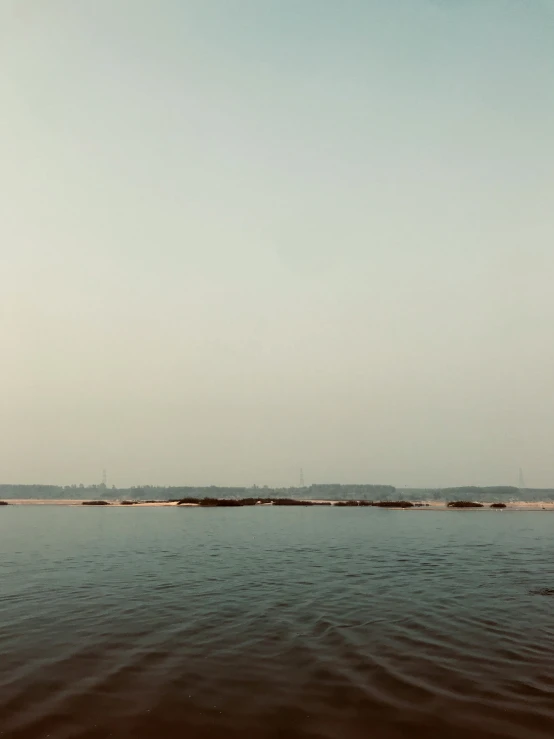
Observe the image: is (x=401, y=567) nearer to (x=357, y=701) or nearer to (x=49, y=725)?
(x=357, y=701)

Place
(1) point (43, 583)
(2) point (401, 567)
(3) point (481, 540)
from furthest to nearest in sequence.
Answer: (3) point (481, 540) → (2) point (401, 567) → (1) point (43, 583)

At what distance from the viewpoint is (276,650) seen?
11.9 meters

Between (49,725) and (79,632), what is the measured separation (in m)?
6.52

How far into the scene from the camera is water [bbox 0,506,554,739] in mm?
8172

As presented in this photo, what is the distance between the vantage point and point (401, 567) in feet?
85.3

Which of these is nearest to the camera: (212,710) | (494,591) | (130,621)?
(212,710)

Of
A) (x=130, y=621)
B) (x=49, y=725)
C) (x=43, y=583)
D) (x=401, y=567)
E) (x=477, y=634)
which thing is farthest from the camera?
(x=401, y=567)

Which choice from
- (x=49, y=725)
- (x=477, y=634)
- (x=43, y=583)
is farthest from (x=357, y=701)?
(x=43, y=583)

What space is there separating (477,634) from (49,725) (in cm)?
1121

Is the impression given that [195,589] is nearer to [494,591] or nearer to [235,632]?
[235,632]

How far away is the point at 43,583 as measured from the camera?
21.7 m

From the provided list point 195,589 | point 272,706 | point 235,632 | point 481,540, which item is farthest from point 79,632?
point 481,540

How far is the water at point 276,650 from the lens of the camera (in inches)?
322

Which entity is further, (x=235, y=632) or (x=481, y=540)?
(x=481, y=540)
